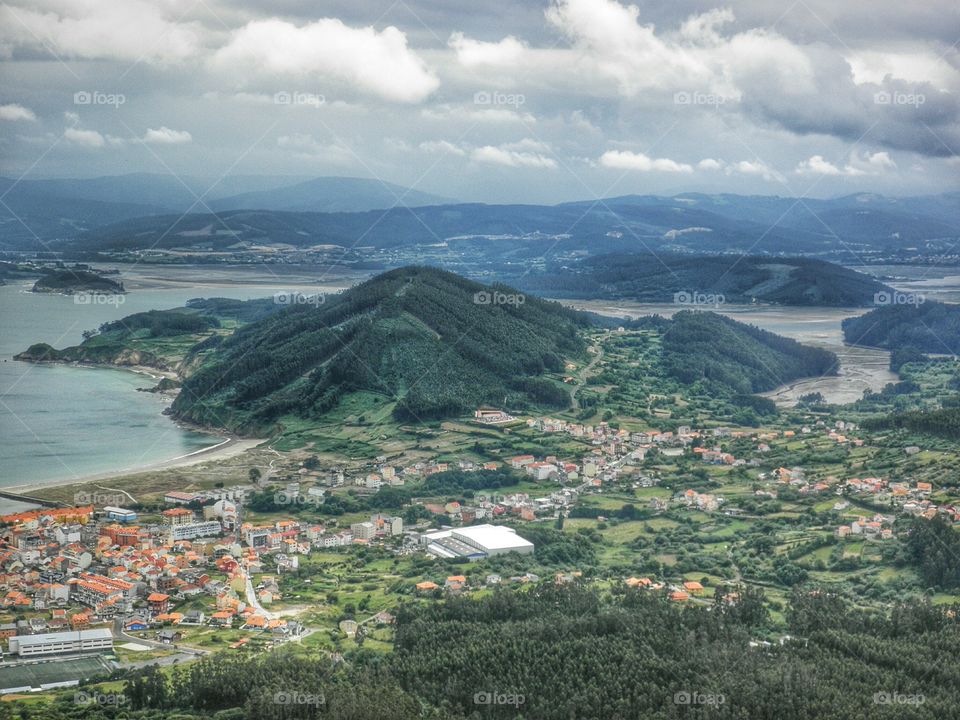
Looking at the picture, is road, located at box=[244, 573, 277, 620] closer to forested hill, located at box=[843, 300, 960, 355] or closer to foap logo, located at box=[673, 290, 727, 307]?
forested hill, located at box=[843, 300, 960, 355]

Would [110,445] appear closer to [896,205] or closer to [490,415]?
[490,415]

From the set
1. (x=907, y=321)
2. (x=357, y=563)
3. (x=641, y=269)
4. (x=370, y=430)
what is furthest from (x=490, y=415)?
(x=641, y=269)

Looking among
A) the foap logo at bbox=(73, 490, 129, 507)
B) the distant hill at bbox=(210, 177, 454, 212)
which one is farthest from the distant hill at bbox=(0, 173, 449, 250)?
the foap logo at bbox=(73, 490, 129, 507)

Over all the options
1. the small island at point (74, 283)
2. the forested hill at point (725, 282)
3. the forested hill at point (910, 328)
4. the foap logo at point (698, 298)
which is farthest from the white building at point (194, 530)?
the forested hill at point (725, 282)

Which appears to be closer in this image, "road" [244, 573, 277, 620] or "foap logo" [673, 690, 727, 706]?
"foap logo" [673, 690, 727, 706]

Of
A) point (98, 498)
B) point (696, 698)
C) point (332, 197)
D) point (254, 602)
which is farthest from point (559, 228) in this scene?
point (696, 698)

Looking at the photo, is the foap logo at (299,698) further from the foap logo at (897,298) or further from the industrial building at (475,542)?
the foap logo at (897,298)
